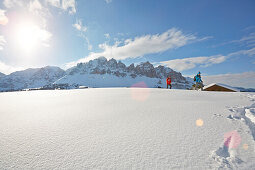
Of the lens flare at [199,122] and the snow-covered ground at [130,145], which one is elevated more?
the lens flare at [199,122]

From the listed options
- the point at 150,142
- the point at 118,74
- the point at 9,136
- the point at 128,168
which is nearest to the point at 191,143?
the point at 150,142

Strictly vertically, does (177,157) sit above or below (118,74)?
below

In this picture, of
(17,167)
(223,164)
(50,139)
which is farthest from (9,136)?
(223,164)

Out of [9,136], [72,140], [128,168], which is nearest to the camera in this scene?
[128,168]

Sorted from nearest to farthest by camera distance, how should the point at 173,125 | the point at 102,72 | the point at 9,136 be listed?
1. the point at 9,136
2. the point at 173,125
3. the point at 102,72

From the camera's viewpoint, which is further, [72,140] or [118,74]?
[118,74]

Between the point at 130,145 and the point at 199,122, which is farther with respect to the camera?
the point at 199,122

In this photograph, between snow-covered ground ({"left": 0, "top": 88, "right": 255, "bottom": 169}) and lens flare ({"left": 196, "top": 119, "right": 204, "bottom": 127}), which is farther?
lens flare ({"left": 196, "top": 119, "right": 204, "bottom": 127})

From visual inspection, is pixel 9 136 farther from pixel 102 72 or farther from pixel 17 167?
pixel 102 72

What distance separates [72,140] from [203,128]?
1.73m

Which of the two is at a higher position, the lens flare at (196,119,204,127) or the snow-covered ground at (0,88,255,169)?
the lens flare at (196,119,204,127)

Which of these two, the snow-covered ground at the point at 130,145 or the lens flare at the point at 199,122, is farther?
the lens flare at the point at 199,122

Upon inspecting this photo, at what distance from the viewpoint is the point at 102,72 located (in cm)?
19900

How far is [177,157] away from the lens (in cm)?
107
